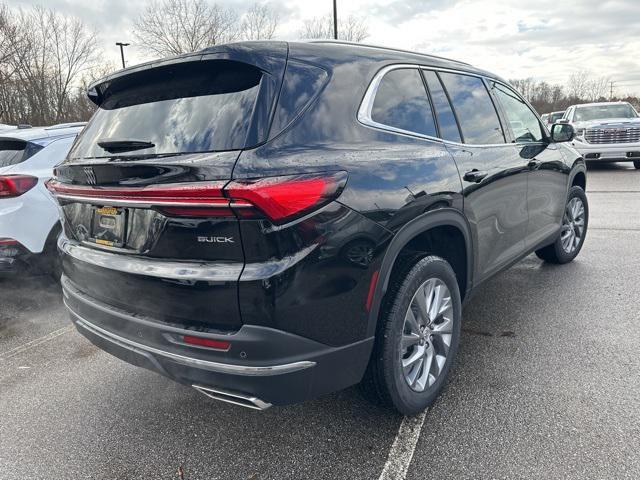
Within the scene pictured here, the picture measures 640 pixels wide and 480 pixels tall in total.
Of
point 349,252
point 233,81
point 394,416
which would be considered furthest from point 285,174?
point 394,416

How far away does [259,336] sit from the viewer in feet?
5.97

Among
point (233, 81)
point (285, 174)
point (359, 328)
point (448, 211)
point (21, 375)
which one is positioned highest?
point (233, 81)

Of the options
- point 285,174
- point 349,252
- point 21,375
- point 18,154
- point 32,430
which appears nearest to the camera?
point 285,174

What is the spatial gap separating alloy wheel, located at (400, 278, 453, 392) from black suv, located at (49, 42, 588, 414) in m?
0.01

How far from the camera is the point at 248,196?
1.74 metres

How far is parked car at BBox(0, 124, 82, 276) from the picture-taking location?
415cm

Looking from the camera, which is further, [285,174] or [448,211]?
[448,211]

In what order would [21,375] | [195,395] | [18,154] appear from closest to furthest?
1. [195,395]
2. [21,375]
3. [18,154]

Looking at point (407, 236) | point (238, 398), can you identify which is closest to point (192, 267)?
point (238, 398)

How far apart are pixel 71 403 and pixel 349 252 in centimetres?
208

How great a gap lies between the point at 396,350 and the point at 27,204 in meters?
3.66

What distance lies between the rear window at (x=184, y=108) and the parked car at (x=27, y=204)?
6.97 ft

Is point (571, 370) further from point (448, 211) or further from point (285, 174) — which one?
point (285, 174)

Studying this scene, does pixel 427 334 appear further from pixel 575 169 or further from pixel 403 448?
pixel 575 169
